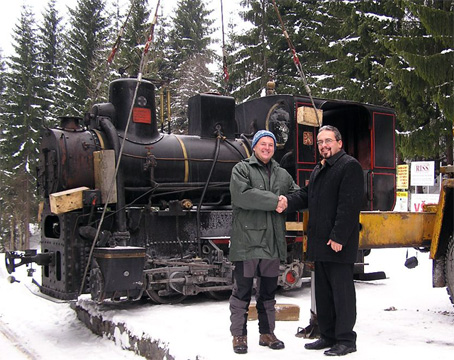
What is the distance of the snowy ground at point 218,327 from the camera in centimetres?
409

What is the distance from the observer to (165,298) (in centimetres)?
671

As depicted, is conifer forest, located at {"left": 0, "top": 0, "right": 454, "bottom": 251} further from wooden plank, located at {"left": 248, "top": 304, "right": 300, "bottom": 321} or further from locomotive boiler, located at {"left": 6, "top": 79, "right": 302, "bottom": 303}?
wooden plank, located at {"left": 248, "top": 304, "right": 300, "bottom": 321}

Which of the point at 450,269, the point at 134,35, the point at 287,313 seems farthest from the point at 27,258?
the point at 134,35

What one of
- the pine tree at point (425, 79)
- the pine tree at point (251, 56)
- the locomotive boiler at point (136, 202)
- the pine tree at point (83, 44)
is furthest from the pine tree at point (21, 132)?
the locomotive boiler at point (136, 202)

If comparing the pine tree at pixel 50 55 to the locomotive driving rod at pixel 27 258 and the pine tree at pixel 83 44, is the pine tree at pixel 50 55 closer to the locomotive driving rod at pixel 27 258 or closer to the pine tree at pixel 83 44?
the pine tree at pixel 83 44

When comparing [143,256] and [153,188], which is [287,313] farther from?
[153,188]

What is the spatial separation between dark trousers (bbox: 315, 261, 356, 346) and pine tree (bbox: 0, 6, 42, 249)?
25.0 metres

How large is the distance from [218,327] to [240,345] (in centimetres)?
105

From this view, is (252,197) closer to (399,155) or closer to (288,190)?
(288,190)

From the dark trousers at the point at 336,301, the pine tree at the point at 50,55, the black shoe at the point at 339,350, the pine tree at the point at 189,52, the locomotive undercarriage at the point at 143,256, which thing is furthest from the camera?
the pine tree at the point at 50,55

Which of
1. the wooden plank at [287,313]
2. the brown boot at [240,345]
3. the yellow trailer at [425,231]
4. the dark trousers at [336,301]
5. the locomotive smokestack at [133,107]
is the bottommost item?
the wooden plank at [287,313]

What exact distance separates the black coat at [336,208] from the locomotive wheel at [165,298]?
9.73 ft

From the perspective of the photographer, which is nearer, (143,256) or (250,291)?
(250,291)

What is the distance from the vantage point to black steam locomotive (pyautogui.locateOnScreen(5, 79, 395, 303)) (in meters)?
6.04
